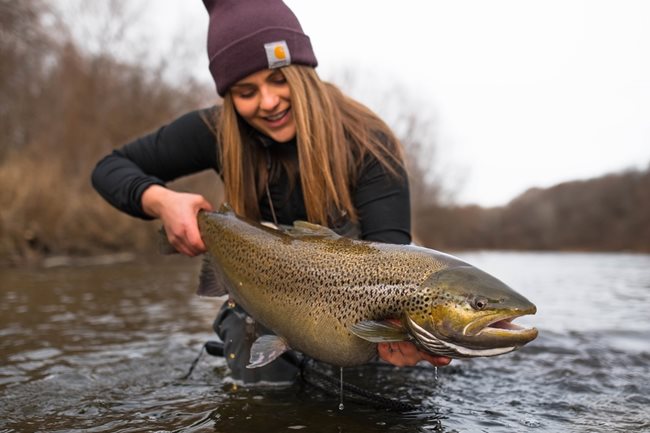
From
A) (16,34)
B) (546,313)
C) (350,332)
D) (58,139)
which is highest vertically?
(16,34)

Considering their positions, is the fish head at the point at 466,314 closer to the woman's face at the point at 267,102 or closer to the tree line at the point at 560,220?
the woman's face at the point at 267,102

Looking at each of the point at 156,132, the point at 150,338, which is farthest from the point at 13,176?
the point at 156,132

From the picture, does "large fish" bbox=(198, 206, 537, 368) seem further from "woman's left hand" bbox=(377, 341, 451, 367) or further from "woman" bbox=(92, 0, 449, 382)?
Answer: "woman" bbox=(92, 0, 449, 382)

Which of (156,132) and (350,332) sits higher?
(156,132)

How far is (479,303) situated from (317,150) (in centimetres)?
128

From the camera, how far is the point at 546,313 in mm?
6605

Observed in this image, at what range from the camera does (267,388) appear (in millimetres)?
3076

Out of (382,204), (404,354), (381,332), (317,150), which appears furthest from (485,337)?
(317,150)

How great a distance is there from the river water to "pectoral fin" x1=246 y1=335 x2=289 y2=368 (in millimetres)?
265

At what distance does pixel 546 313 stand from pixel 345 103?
14.3 feet

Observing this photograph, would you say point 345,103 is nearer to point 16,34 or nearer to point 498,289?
point 498,289

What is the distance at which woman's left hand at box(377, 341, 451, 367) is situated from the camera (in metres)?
2.33

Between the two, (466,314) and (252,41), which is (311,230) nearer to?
(466,314)

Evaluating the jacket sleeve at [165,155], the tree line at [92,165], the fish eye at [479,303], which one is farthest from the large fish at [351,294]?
the tree line at [92,165]
